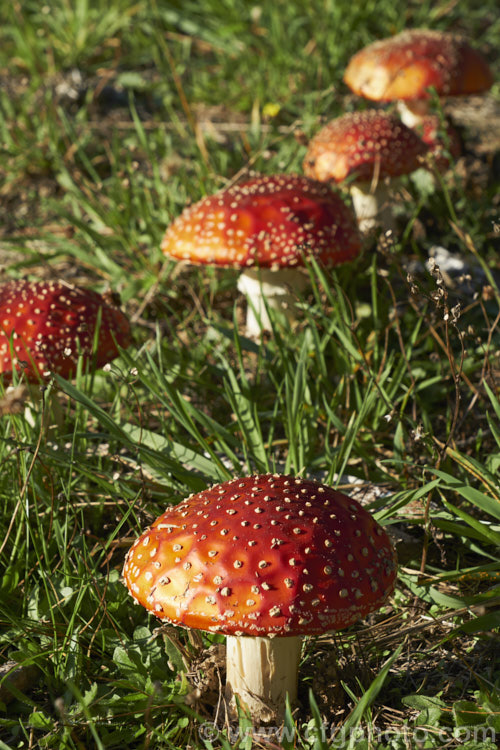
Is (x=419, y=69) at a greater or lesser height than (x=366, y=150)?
greater

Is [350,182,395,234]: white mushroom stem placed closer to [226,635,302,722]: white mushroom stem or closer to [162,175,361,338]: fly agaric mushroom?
[162,175,361,338]: fly agaric mushroom

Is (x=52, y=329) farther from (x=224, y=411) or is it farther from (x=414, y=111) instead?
(x=414, y=111)

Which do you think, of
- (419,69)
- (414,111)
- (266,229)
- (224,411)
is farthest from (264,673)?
(414,111)

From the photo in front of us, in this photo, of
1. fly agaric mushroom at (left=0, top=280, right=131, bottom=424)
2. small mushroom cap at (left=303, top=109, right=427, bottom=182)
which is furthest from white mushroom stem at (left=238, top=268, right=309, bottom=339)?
fly agaric mushroom at (left=0, top=280, right=131, bottom=424)

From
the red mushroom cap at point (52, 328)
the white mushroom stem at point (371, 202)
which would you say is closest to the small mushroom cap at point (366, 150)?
the white mushroom stem at point (371, 202)

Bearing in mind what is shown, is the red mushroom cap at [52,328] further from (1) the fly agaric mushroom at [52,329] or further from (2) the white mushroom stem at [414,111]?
(2) the white mushroom stem at [414,111]
